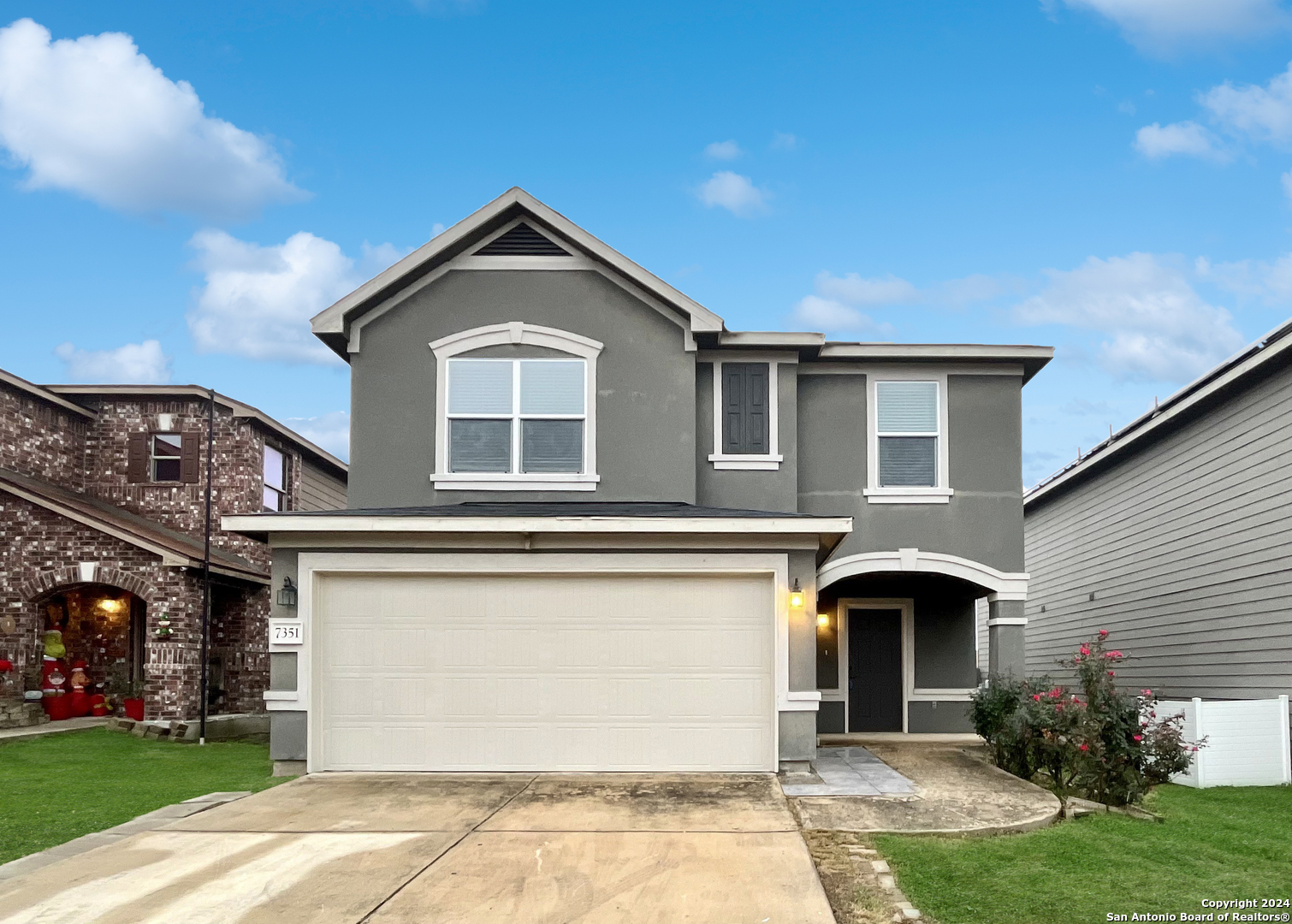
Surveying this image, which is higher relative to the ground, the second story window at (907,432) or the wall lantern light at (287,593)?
the second story window at (907,432)

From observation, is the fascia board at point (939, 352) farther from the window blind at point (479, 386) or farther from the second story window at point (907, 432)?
the window blind at point (479, 386)

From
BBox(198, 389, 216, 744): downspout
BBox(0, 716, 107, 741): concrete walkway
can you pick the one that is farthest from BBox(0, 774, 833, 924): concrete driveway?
BBox(0, 716, 107, 741): concrete walkway

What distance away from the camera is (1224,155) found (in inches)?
829

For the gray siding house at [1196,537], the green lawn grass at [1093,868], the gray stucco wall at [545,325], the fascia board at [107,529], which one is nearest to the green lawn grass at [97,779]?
the fascia board at [107,529]

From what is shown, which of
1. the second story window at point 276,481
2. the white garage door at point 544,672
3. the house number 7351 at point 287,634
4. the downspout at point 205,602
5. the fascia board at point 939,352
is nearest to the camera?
the house number 7351 at point 287,634

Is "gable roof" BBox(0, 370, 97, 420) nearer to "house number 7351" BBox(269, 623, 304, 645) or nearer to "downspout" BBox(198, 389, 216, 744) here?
"downspout" BBox(198, 389, 216, 744)

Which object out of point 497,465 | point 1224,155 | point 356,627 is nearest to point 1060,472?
point 1224,155

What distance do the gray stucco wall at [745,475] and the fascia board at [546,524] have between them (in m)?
2.88

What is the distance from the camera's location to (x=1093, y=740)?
10.4m

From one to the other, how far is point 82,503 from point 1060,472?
1816 cm

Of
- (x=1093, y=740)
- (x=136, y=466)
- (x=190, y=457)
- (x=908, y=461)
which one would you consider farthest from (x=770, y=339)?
(x=136, y=466)

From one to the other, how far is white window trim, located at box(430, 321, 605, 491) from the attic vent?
0.96 metres

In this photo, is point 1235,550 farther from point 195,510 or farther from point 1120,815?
point 195,510

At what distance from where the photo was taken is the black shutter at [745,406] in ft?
48.7
